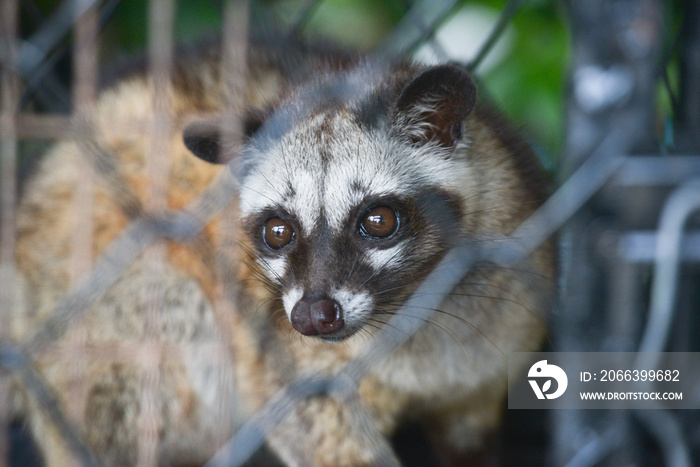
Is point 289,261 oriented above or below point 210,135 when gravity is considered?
below

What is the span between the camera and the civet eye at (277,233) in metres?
1.69

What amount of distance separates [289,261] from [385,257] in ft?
0.80

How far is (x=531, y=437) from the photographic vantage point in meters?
2.68

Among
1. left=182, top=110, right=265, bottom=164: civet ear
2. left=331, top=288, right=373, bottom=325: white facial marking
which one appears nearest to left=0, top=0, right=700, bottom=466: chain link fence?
left=331, top=288, right=373, bottom=325: white facial marking

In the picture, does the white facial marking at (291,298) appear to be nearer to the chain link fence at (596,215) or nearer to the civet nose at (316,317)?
the civet nose at (316,317)

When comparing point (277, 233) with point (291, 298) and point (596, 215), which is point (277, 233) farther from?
point (596, 215)

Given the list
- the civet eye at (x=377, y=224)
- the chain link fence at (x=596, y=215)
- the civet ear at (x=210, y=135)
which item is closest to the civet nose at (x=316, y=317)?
the chain link fence at (x=596, y=215)

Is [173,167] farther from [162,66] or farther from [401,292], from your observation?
[401,292]

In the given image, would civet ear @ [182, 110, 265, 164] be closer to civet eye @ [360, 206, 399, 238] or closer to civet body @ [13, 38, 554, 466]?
civet body @ [13, 38, 554, 466]

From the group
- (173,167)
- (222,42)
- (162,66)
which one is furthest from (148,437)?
(222,42)

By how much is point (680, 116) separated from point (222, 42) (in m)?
1.64

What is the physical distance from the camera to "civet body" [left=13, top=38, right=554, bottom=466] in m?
1.60

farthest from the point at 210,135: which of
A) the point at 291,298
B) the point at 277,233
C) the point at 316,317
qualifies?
the point at 316,317

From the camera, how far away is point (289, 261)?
64.2 inches
